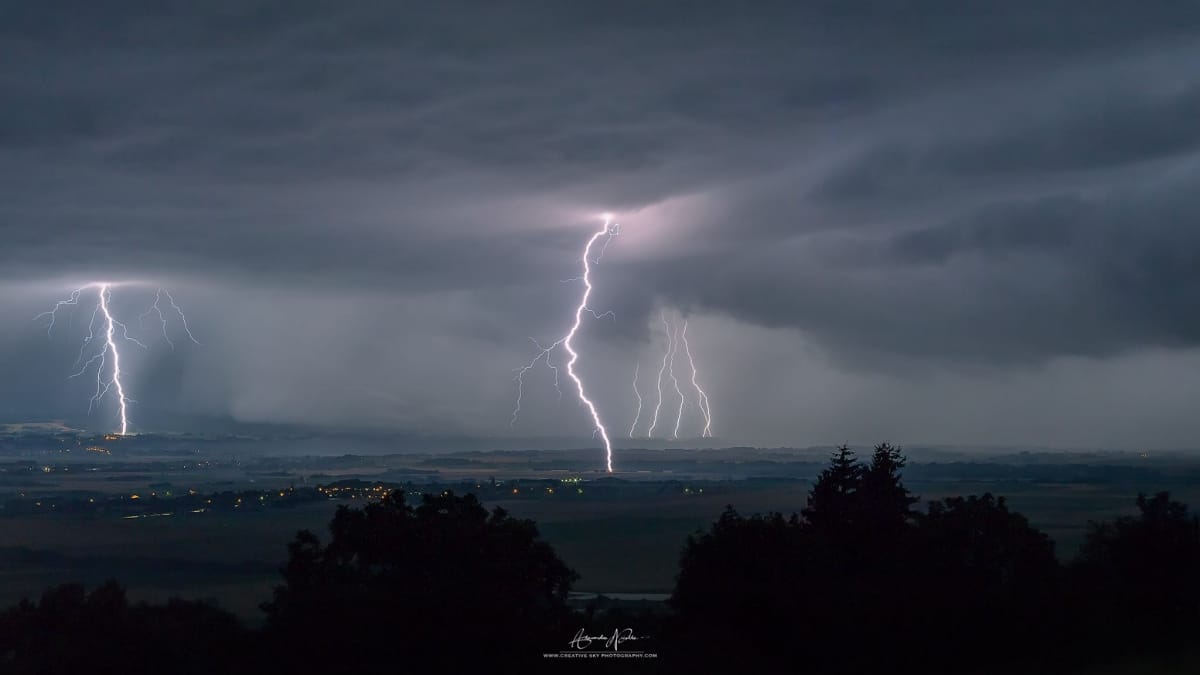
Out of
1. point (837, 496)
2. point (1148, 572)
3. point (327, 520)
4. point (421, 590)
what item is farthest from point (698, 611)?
point (327, 520)

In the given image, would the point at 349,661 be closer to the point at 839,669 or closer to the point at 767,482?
the point at 839,669

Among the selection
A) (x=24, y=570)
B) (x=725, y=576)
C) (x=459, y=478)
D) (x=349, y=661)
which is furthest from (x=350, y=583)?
(x=459, y=478)

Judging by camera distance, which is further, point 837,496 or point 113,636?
point 837,496

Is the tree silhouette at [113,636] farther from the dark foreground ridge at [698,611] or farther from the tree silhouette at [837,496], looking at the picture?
the tree silhouette at [837,496]
